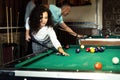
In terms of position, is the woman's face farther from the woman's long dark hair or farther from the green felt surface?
the green felt surface

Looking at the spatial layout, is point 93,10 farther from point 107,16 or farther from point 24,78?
point 24,78

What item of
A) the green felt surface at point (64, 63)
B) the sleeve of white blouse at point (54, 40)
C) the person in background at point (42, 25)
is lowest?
the green felt surface at point (64, 63)

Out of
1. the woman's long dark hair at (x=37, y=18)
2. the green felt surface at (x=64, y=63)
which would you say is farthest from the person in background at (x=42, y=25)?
the green felt surface at (x=64, y=63)

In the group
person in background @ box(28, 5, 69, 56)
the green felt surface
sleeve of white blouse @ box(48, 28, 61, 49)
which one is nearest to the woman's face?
person in background @ box(28, 5, 69, 56)

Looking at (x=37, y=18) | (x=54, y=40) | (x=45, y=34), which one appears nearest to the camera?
(x=54, y=40)

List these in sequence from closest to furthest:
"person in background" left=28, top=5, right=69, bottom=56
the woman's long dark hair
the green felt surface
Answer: the green felt surface
"person in background" left=28, top=5, right=69, bottom=56
the woman's long dark hair

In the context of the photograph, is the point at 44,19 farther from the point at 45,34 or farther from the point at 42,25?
the point at 45,34

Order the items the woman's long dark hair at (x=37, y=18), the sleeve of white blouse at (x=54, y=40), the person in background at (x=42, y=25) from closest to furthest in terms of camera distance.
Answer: the sleeve of white blouse at (x=54, y=40), the person in background at (x=42, y=25), the woman's long dark hair at (x=37, y=18)

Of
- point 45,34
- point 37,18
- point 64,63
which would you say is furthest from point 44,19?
point 64,63

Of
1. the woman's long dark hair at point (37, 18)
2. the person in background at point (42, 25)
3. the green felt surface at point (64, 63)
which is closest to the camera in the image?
the green felt surface at point (64, 63)

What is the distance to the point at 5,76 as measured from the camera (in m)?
2.31

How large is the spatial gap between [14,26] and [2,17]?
554mm

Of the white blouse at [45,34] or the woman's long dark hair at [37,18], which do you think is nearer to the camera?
the white blouse at [45,34]

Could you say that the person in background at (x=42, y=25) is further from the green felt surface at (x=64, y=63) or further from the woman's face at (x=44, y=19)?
the green felt surface at (x=64, y=63)
